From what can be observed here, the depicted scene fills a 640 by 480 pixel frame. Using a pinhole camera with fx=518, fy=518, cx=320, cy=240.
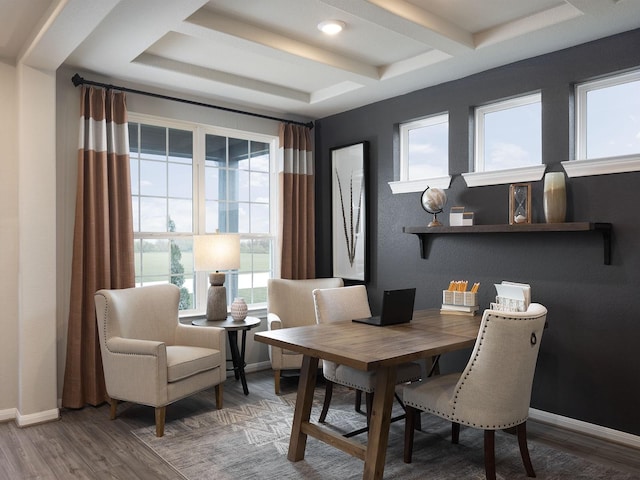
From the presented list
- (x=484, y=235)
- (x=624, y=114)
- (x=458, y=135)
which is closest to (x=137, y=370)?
(x=484, y=235)

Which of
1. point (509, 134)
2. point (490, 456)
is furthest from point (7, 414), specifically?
point (509, 134)

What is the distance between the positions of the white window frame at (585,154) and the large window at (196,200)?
279 centimetres

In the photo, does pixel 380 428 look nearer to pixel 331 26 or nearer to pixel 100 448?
pixel 100 448

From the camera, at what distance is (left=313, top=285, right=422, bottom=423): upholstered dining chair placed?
319 centimetres

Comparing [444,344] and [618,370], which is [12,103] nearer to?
[444,344]

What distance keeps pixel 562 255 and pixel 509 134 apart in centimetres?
101

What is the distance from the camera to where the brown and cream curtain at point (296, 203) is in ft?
16.5

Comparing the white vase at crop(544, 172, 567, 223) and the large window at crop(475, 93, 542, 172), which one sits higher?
the large window at crop(475, 93, 542, 172)

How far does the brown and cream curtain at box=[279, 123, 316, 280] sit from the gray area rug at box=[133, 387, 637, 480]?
175 cm

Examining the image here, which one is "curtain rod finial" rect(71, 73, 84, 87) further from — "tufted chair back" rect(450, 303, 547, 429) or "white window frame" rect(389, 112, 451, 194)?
"tufted chair back" rect(450, 303, 547, 429)

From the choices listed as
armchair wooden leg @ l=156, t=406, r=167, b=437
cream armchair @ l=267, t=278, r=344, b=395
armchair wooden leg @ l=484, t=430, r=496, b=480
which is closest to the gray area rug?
armchair wooden leg @ l=156, t=406, r=167, b=437

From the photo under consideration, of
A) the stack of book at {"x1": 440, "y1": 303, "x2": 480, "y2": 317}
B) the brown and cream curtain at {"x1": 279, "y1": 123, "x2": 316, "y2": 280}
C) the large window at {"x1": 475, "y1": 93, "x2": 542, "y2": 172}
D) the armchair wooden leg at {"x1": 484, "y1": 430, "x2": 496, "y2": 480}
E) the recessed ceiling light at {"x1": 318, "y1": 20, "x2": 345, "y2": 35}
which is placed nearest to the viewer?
the armchair wooden leg at {"x1": 484, "y1": 430, "x2": 496, "y2": 480}

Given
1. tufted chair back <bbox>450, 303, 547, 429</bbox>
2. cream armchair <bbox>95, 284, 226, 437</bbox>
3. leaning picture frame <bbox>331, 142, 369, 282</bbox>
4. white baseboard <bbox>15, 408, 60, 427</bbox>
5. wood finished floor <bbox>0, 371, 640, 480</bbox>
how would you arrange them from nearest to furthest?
tufted chair back <bbox>450, 303, 547, 429</bbox> < wood finished floor <bbox>0, 371, 640, 480</bbox> < cream armchair <bbox>95, 284, 226, 437</bbox> < white baseboard <bbox>15, 408, 60, 427</bbox> < leaning picture frame <bbox>331, 142, 369, 282</bbox>

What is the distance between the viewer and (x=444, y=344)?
2.67m
